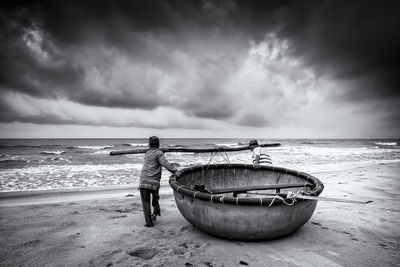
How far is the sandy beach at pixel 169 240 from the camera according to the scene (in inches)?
120

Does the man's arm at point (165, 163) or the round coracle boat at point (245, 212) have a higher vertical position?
the man's arm at point (165, 163)

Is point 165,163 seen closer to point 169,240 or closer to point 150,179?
point 150,179

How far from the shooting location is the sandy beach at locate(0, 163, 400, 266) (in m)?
3.05

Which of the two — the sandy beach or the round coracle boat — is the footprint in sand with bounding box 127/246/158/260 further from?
the round coracle boat

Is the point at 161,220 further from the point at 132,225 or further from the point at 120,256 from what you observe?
the point at 120,256

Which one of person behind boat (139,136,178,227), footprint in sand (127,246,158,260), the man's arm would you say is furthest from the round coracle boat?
footprint in sand (127,246,158,260)

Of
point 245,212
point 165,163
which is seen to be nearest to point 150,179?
point 165,163

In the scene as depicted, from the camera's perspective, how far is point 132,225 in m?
4.34

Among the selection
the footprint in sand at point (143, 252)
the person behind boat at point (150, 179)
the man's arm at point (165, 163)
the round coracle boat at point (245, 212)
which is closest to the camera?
the round coracle boat at point (245, 212)

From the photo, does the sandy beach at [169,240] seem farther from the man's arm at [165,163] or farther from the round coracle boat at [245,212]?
the man's arm at [165,163]

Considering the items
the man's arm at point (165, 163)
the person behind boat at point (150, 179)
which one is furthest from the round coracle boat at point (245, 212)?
the person behind boat at point (150, 179)

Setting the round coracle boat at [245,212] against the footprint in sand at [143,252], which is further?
the footprint in sand at [143,252]

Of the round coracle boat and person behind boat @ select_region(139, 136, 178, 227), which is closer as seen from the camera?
→ the round coracle boat

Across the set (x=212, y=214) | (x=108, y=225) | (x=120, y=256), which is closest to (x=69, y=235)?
(x=108, y=225)
